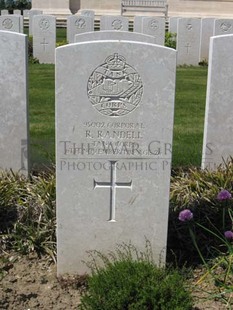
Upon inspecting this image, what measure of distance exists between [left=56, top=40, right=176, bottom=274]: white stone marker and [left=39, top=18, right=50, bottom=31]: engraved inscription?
1203 centimetres

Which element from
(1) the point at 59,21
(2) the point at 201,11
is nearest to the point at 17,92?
(1) the point at 59,21

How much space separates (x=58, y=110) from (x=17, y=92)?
1.45 metres

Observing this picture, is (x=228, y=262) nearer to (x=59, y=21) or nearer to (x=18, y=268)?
(x=18, y=268)

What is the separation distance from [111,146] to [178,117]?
4.77 metres

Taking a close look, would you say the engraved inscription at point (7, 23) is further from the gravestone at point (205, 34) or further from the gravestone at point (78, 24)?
the gravestone at point (205, 34)

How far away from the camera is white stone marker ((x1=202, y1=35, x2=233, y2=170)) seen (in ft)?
16.3

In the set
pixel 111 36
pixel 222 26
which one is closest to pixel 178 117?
pixel 111 36

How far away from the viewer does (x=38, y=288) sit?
377 cm

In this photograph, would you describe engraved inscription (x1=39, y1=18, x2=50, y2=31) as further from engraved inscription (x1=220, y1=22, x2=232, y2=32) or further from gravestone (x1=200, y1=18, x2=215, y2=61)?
A: engraved inscription (x1=220, y1=22, x2=232, y2=32)

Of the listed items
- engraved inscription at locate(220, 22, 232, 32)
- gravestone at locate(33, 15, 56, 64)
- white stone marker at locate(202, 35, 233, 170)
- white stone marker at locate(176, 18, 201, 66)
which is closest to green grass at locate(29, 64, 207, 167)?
white stone marker at locate(202, 35, 233, 170)

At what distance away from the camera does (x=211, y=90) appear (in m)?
5.04

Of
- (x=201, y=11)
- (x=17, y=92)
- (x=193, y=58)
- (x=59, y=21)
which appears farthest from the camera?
(x=201, y=11)

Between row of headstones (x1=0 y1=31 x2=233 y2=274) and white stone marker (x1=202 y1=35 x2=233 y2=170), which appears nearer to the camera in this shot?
row of headstones (x1=0 y1=31 x2=233 y2=274)

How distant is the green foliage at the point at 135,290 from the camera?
308 centimetres
